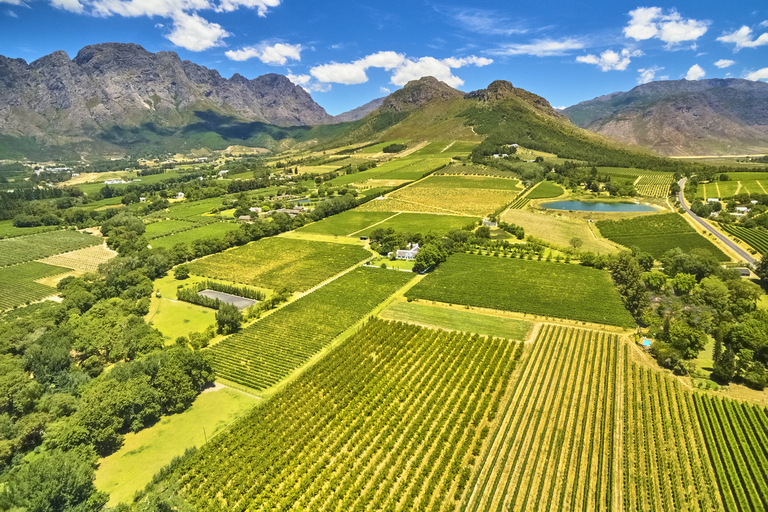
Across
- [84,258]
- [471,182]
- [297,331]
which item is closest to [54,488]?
[297,331]

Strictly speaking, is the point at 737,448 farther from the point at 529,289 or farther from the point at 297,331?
the point at 297,331

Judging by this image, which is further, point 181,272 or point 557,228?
point 557,228

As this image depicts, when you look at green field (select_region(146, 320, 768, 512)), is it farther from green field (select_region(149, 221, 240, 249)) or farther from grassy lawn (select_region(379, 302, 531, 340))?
green field (select_region(149, 221, 240, 249))

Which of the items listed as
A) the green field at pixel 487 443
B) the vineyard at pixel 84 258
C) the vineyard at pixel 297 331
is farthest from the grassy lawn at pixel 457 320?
the vineyard at pixel 84 258

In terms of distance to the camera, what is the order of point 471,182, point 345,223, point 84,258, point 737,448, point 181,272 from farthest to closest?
point 471,182, point 345,223, point 84,258, point 181,272, point 737,448

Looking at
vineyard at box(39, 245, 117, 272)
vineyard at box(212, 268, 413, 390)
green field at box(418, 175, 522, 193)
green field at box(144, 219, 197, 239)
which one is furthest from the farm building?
green field at box(418, 175, 522, 193)

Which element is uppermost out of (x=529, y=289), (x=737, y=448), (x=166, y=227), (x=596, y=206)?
(x=596, y=206)
